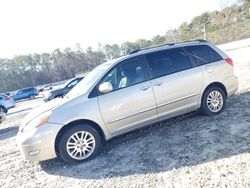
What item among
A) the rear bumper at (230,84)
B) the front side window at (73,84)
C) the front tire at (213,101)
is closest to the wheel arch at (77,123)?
the front tire at (213,101)

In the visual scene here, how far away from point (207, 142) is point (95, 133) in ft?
6.72

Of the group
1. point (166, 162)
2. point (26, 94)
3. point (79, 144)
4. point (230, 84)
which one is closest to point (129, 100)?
point (79, 144)

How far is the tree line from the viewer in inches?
2018

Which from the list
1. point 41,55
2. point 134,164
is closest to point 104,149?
point 134,164

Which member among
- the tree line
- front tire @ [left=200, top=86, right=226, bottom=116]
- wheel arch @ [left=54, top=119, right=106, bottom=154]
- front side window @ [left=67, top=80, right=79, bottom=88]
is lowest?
front tire @ [left=200, top=86, right=226, bottom=116]

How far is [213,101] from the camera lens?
5.52m

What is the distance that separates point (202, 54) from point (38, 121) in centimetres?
386

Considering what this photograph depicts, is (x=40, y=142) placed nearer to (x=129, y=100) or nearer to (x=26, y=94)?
(x=129, y=100)

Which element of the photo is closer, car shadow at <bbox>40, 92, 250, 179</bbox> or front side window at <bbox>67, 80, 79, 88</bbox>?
car shadow at <bbox>40, 92, 250, 179</bbox>

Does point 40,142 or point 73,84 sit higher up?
point 73,84

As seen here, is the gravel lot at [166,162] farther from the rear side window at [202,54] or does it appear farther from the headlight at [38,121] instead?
the rear side window at [202,54]

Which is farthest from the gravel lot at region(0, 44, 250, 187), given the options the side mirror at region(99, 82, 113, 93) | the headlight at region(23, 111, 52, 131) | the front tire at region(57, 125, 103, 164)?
the side mirror at region(99, 82, 113, 93)

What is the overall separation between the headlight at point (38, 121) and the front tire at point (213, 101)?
11.1 feet

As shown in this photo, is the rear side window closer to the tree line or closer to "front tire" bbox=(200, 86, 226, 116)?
"front tire" bbox=(200, 86, 226, 116)
